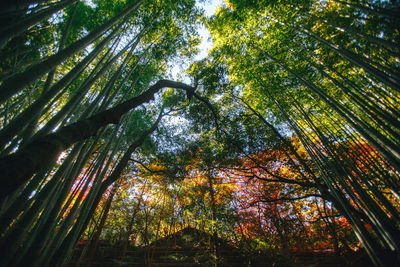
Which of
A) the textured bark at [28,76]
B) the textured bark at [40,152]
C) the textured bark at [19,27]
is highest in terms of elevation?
the textured bark at [19,27]

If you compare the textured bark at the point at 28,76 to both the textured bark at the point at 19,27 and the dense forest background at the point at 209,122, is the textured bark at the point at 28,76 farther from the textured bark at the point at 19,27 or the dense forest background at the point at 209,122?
the textured bark at the point at 19,27

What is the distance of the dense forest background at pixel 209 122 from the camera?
4.11 ft

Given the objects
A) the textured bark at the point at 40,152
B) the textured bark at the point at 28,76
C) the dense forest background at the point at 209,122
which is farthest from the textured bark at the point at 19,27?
the textured bark at the point at 40,152

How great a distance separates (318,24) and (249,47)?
1.79 m

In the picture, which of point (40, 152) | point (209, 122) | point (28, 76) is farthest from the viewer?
point (209, 122)

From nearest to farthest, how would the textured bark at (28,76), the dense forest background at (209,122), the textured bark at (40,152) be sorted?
the textured bark at (40,152)
the textured bark at (28,76)
the dense forest background at (209,122)

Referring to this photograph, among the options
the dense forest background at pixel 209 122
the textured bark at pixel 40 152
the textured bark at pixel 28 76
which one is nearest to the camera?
the textured bark at pixel 40 152

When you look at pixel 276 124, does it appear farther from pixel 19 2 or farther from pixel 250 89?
pixel 19 2

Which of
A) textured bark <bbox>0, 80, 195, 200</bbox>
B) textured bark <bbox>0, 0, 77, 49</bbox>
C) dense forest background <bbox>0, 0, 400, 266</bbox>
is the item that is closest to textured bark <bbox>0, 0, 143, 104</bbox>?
dense forest background <bbox>0, 0, 400, 266</bbox>

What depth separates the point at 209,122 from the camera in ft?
15.7

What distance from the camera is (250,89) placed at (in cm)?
466

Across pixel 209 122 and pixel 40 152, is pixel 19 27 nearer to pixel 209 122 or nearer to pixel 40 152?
pixel 40 152

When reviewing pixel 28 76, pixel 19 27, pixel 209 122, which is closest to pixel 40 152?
pixel 28 76

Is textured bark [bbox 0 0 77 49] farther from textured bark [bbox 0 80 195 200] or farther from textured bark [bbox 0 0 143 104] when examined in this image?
textured bark [bbox 0 80 195 200]
